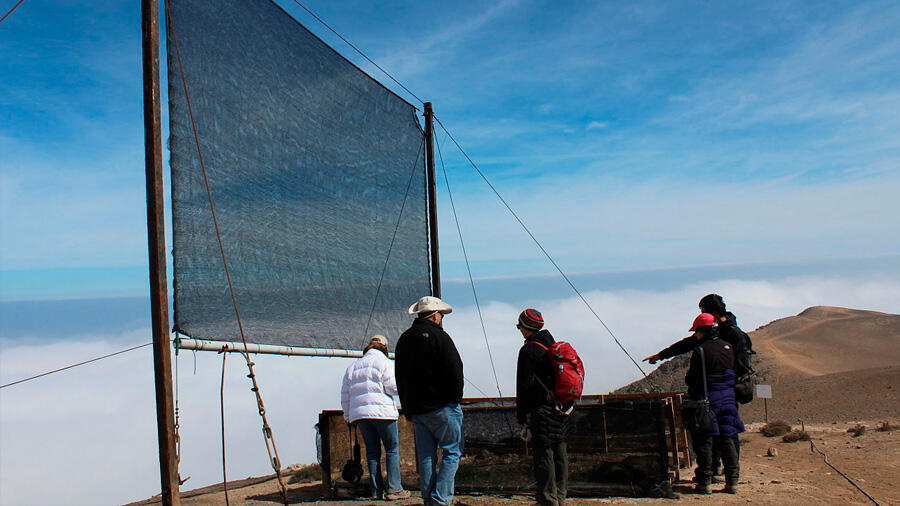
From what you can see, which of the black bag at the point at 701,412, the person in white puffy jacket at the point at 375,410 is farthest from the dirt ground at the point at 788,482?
the black bag at the point at 701,412

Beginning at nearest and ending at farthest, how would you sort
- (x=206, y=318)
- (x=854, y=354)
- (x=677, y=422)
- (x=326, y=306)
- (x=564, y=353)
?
1. (x=564, y=353)
2. (x=206, y=318)
3. (x=677, y=422)
4. (x=326, y=306)
5. (x=854, y=354)

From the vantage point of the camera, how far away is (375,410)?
6.98 m

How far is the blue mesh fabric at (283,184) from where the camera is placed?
22.3 feet

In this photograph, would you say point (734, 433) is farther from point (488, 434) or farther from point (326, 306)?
point (326, 306)

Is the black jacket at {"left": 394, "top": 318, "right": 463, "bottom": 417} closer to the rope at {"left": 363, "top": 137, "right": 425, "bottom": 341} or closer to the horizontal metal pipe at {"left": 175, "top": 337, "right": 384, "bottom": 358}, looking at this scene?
the horizontal metal pipe at {"left": 175, "top": 337, "right": 384, "bottom": 358}

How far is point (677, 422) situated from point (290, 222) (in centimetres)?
489

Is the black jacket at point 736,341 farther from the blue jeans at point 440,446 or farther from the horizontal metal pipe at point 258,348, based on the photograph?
the horizontal metal pipe at point 258,348

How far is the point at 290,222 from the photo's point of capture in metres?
8.27

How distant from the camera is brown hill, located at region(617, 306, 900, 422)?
1625 centimetres

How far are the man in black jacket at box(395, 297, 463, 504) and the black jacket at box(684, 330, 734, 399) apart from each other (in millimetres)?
2454

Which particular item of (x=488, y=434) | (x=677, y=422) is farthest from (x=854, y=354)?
(x=488, y=434)

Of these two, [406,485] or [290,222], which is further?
[290,222]

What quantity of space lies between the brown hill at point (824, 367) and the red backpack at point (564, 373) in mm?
4890

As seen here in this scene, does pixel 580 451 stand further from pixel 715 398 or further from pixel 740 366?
pixel 740 366
